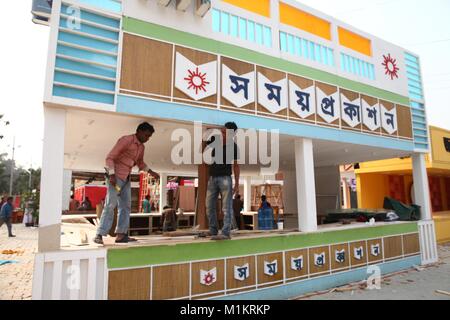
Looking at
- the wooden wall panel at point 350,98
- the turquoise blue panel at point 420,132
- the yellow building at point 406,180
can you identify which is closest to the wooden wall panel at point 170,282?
the wooden wall panel at point 350,98

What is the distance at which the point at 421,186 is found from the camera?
337 inches

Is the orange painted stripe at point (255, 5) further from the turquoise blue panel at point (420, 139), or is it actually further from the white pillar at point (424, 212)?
the white pillar at point (424, 212)

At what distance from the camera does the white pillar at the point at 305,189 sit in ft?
19.5

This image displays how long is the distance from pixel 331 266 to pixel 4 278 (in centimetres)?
710

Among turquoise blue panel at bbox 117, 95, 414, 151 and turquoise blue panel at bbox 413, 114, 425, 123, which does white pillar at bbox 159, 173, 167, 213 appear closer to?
turquoise blue panel at bbox 117, 95, 414, 151

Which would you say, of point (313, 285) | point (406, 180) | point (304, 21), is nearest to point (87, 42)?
point (304, 21)

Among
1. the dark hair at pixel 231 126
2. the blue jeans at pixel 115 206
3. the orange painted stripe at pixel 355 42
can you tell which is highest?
the orange painted stripe at pixel 355 42

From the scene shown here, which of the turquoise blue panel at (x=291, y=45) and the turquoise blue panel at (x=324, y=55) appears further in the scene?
the turquoise blue panel at (x=324, y=55)

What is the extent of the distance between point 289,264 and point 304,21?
5.21m

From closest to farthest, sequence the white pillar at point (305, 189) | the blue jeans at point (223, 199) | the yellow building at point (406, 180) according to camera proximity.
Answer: the blue jeans at point (223, 199)
the white pillar at point (305, 189)
the yellow building at point (406, 180)

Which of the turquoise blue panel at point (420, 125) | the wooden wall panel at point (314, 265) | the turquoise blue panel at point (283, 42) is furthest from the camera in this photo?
the turquoise blue panel at point (420, 125)

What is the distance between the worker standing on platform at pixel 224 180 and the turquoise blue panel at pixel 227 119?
41 cm

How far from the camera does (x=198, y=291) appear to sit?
4438mm
